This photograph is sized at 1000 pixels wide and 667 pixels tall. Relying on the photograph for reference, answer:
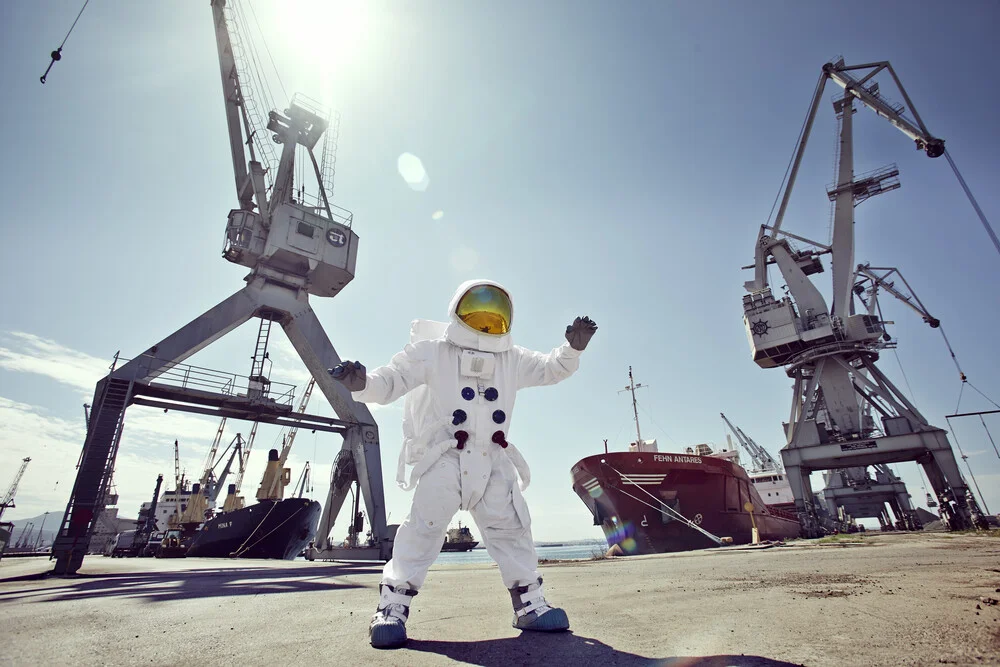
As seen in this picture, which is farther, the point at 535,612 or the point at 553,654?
the point at 535,612

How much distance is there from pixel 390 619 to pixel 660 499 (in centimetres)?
1758

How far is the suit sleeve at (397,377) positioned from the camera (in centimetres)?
338

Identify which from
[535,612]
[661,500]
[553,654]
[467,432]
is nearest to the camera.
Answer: [553,654]

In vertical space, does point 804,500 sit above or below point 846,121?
below

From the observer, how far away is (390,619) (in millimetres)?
2525

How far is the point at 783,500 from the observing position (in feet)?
116

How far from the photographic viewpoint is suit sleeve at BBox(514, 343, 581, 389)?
12.7 feet

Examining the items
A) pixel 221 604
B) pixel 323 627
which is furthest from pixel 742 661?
pixel 221 604

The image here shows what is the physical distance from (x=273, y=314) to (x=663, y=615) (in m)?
17.1

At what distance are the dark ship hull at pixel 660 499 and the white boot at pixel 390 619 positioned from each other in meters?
16.2

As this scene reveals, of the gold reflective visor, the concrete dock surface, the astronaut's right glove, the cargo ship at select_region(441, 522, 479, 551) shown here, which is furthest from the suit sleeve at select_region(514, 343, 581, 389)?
the cargo ship at select_region(441, 522, 479, 551)

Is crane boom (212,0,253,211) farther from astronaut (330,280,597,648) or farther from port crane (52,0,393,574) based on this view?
astronaut (330,280,597,648)

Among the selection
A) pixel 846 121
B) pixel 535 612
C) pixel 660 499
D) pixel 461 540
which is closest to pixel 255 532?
pixel 660 499

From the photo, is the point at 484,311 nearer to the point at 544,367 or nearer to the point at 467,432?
the point at 544,367
